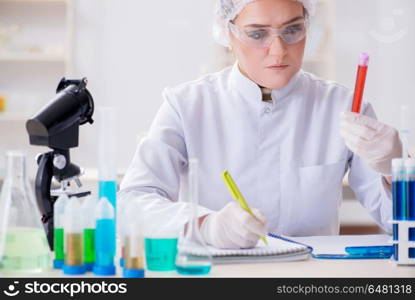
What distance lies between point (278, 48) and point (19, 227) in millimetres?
882

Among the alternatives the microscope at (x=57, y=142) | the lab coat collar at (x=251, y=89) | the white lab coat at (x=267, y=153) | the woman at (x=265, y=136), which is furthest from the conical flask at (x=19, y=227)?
the lab coat collar at (x=251, y=89)

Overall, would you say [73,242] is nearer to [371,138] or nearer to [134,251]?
[134,251]

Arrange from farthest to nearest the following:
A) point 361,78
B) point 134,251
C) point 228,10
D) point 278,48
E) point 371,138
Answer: point 228,10 < point 278,48 < point 371,138 < point 361,78 < point 134,251

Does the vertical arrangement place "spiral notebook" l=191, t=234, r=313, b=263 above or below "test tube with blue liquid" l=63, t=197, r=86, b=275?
below

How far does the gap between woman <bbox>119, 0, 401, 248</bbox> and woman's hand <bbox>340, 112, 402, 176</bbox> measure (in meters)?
0.26

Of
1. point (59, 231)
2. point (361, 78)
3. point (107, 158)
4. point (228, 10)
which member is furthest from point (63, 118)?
point (228, 10)

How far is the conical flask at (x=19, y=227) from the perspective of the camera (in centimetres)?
126

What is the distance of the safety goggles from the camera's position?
6.14 feet

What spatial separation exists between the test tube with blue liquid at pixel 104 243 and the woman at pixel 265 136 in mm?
611

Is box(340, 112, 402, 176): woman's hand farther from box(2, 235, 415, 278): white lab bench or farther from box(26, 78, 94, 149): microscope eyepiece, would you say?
box(26, 78, 94, 149): microscope eyepiece

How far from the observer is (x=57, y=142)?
4.71 feet

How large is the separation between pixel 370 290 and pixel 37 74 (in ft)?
15.2

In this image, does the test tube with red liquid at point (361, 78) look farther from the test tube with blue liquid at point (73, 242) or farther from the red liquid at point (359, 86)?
the test tube with blue liquid at point (73, 242)

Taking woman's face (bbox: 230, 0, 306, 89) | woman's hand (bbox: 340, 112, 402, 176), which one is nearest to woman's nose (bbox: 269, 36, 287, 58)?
woman's face (bbox: 230, 0, 306, 89)
